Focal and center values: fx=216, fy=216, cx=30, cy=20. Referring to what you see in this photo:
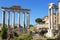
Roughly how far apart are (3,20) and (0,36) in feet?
→ 103

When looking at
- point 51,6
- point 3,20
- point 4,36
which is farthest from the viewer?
point 3,20

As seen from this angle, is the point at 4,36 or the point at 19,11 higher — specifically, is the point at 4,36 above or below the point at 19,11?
below

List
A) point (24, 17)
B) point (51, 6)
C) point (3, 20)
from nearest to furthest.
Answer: point (51, 6), point (3, 20), point (24, 17)

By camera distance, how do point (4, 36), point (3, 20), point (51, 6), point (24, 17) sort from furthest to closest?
point (24, 17) → point (3, 20) → point (51, 6) → point (4, 36)

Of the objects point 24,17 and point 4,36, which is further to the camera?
point 24,17

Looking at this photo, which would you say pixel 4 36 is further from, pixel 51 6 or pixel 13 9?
pixel 13 9

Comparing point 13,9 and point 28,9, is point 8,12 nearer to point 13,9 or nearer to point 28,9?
point 13,9

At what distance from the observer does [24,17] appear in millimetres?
84750

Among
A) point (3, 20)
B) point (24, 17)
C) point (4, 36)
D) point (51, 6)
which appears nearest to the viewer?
point (4, 36)

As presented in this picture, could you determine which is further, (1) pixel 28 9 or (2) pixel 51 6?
(1) pixel 28 9

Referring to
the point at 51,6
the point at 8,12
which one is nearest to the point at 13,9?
the point at 8,12

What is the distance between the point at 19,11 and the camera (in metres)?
80.4

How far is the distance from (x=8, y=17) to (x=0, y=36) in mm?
33225

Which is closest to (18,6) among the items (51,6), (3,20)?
(3,20)
